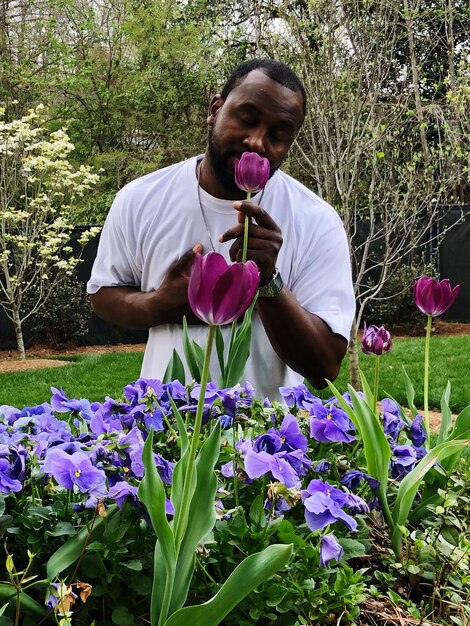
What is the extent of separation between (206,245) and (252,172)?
579 millimetres

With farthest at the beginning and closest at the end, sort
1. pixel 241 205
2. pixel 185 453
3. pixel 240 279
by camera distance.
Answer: pixel 241 205 → pixel 185 453 → pixel 240 279

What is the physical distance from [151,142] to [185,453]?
52.4 feet

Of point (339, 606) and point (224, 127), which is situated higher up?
point (224, 127)

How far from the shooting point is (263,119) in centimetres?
187

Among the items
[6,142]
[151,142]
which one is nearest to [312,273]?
[6,142]

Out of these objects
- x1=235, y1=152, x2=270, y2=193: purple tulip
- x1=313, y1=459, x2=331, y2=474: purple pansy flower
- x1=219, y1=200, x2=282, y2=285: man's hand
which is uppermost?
x1=235, y1=152, x2=270, y2=193: purple tulip

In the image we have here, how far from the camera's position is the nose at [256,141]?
1820 mm

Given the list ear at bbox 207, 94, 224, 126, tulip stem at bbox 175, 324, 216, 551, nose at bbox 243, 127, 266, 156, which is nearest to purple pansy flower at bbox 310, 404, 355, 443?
tulip stem at bbox 175, 324, 216, 551


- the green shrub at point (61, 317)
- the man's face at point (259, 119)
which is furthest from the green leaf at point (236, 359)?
the green shrub at point (61, 317)

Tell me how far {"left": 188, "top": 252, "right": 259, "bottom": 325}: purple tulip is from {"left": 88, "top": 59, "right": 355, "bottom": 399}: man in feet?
2.53

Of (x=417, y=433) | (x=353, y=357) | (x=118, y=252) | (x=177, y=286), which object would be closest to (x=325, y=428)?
(x=417, y=433)

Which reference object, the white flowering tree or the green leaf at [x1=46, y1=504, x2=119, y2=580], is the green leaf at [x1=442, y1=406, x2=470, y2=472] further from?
the white flowering tree

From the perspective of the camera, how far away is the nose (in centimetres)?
182

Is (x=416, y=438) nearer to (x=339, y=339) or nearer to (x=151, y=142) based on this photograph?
(x=339, y=339)
